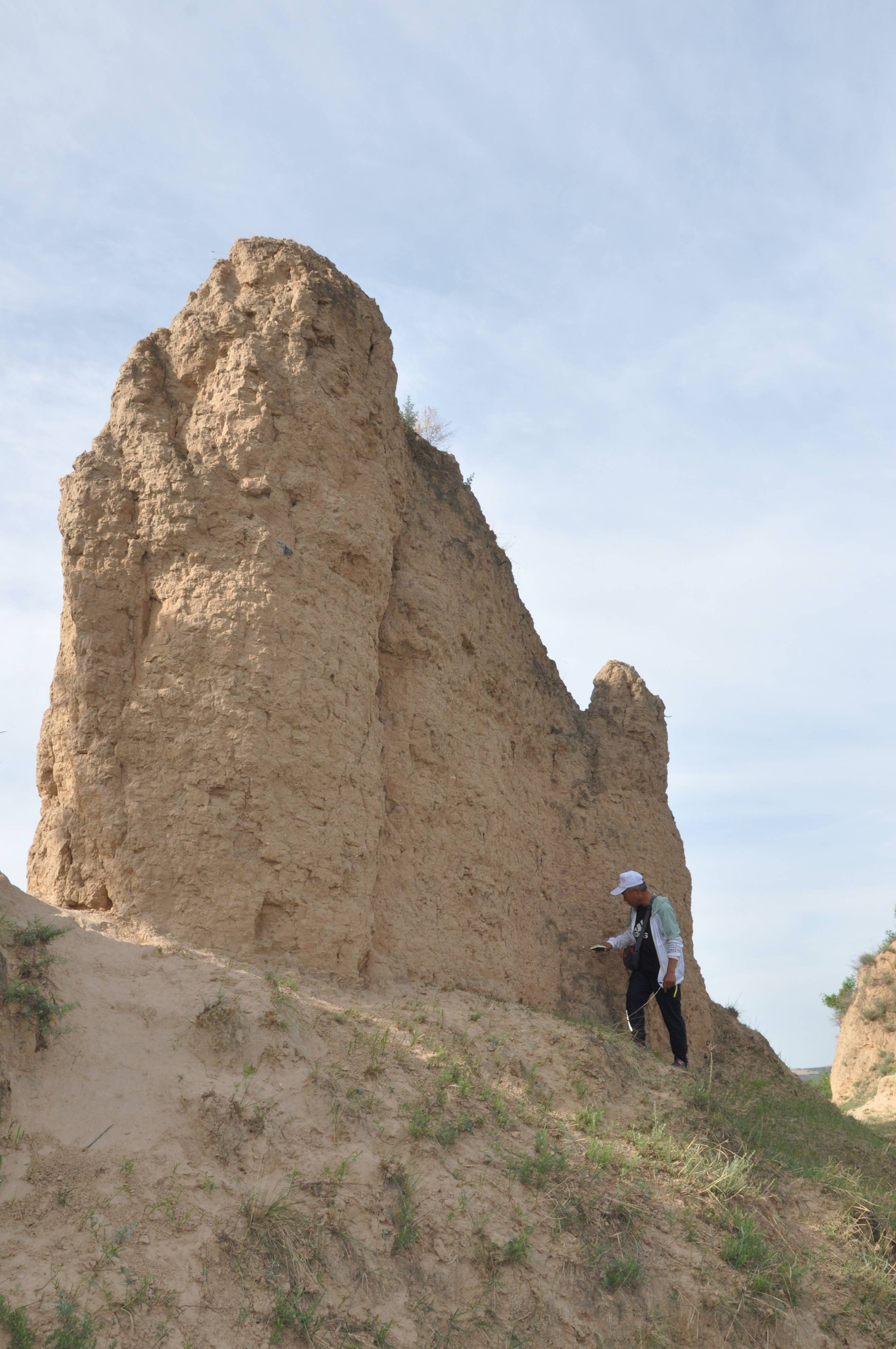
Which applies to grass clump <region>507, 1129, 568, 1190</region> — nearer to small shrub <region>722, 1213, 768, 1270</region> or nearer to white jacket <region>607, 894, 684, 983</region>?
small shrub <region>722, 1213, 768, 1270</region>

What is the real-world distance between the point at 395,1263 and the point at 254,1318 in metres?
0.66

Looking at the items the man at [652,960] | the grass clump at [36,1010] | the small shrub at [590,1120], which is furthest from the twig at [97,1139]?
the man at [652,960]

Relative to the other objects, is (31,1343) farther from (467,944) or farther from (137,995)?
(467,944)

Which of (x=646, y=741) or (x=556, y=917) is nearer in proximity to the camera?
(x=556, y=917)

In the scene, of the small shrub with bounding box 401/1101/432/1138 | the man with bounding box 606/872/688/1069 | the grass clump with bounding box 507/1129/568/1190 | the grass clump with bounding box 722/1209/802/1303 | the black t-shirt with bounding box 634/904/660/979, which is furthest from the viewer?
the black t-shirt with bounding box 634/904/660/979

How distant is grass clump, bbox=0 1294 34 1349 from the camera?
292 cm

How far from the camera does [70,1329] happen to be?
3018 mm

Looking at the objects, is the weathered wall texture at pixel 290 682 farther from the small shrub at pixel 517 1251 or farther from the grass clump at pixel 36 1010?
the small shrub at pixel 517 1251

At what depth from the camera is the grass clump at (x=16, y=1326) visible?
2920 mm

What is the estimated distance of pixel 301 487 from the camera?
19.4 ft

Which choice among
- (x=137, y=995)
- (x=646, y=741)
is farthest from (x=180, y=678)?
(x=646, y=741)

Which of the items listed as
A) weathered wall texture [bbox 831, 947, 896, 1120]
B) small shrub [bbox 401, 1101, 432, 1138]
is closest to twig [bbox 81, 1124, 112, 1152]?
small shrub [bbox 401, 1101, 432, 1138]

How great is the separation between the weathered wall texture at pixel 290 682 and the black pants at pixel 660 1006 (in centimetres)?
40

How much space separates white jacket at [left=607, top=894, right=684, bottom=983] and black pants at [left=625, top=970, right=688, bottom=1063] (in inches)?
3.4
